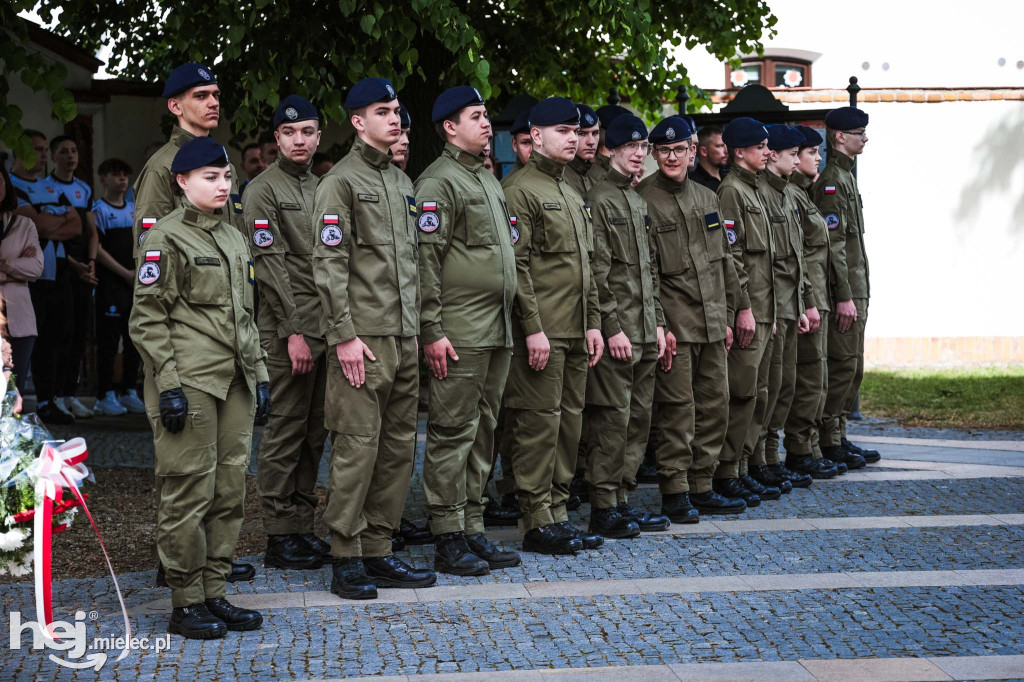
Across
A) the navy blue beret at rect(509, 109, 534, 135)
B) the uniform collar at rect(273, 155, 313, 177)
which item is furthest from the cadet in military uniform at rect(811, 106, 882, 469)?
the uniform collar at rect(273, 155, 313, 177)

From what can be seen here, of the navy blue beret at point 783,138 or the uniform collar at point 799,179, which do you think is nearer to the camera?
the navy blue beret at point 783,138

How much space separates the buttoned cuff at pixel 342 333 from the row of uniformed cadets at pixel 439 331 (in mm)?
44

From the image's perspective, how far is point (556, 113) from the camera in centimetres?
665

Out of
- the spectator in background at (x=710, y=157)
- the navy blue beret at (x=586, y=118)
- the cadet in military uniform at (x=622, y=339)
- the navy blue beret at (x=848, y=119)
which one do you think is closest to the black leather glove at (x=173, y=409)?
the cadet in military uniform at (x=622, y=339)

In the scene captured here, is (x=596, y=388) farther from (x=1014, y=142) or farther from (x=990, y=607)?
(x=1014, y=142)

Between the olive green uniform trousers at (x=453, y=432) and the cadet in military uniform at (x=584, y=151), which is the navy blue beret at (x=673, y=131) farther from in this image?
the olive green uniform trousers at (x=453, y=432)

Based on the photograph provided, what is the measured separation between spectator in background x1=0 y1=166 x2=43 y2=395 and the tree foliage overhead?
1530mm

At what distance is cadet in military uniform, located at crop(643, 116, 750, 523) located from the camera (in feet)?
24.5

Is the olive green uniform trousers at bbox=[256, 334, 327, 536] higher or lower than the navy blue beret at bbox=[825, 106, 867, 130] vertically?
lower

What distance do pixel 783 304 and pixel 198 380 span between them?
14.7ft

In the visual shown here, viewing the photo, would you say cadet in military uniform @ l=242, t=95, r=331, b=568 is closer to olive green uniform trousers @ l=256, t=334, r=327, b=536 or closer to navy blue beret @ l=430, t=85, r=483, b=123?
olive green uniform trousers @ l=256, t=334, r=327, b=536

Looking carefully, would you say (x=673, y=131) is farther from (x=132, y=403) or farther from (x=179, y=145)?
(x=132, y=403)

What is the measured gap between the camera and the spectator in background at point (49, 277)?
10.3m

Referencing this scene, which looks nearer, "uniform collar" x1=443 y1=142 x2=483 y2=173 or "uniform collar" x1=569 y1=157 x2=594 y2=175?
"uniform collar" x1=443 y1=142 x2=483 y2=173
